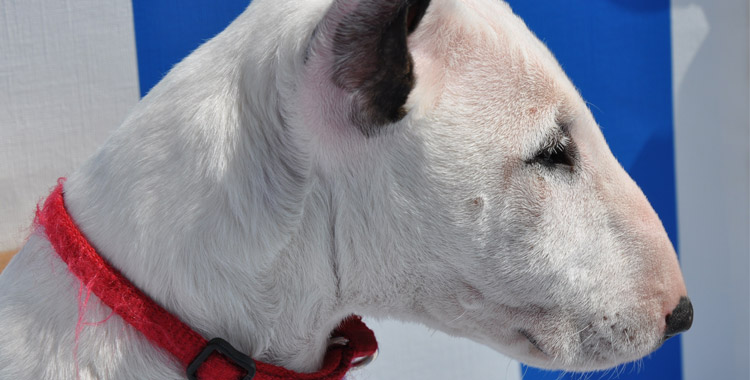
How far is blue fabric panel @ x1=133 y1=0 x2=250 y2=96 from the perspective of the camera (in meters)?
1.12

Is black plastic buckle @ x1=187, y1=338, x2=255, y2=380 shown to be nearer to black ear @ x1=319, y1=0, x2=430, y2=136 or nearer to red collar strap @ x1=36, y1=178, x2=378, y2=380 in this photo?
red collar strap @ x1=36, y1=178, x2=378, y2=380

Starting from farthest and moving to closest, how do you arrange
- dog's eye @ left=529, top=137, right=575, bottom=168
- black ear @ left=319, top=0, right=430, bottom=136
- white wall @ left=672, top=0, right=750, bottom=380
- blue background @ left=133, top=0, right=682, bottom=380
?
white wall @ left=672, top=0, right=750, bottom=380, blue background @ left=133, top=0, right=682, bottom=380, dog's eye @ left=529, top=137, right=575, bottom=168, black ear @ left=319, top=0, right=430, bottom=136

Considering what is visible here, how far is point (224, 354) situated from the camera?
620mm

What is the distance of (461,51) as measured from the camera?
2.04 ft

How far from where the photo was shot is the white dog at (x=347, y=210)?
604 mm

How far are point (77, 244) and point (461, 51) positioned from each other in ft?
1.44

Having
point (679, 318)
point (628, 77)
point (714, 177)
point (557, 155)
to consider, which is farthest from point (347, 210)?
point (714, 177)

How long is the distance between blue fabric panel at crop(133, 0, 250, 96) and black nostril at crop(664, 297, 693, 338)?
905 millimetres


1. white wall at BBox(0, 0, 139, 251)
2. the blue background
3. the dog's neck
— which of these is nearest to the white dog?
the dog's neck

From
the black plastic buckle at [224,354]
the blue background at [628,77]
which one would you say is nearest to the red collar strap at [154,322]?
the black plastic buckle at [224,354]

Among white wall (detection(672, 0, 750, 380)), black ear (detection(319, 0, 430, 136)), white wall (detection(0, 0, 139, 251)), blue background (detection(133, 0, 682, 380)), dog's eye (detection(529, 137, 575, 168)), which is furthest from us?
white wall (detection(672, 0, 750, 380))

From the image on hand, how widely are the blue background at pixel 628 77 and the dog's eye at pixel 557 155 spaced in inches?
29.2

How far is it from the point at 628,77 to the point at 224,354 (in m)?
1.26

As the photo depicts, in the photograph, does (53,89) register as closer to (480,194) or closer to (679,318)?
(480,194)
